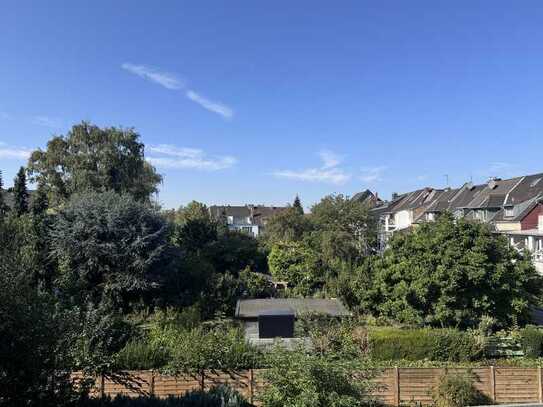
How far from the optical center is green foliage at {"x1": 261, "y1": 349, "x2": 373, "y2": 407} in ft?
31.0

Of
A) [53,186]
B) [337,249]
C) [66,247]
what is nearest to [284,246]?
[337,249]

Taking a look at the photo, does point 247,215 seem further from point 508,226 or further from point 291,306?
point 291,306

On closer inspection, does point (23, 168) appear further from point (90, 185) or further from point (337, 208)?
point (337, 208)

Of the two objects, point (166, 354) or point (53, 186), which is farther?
point (53, 186)

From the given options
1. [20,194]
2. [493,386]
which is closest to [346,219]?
[20,194]

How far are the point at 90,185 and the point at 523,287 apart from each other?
28.1 meters

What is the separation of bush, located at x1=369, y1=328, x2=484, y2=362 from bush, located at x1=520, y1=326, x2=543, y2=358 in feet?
5.46

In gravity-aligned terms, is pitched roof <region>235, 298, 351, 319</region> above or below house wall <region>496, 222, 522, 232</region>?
below

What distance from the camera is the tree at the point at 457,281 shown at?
60.1 feet

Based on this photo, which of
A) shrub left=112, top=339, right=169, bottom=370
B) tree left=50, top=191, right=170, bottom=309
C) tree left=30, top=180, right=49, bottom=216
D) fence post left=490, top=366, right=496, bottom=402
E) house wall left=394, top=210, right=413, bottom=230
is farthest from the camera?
house wall left=394, top=210, right=413, bottom=230

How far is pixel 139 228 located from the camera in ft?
72.0

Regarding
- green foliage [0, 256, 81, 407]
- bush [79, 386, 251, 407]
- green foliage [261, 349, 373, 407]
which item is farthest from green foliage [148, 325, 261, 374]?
green foliage [0, 256, 81, 407]

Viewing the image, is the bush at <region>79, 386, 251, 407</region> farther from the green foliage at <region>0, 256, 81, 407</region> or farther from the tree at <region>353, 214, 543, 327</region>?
the tree at <region>353, 214, 543, 327</region>

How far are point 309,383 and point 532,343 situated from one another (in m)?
10.7
